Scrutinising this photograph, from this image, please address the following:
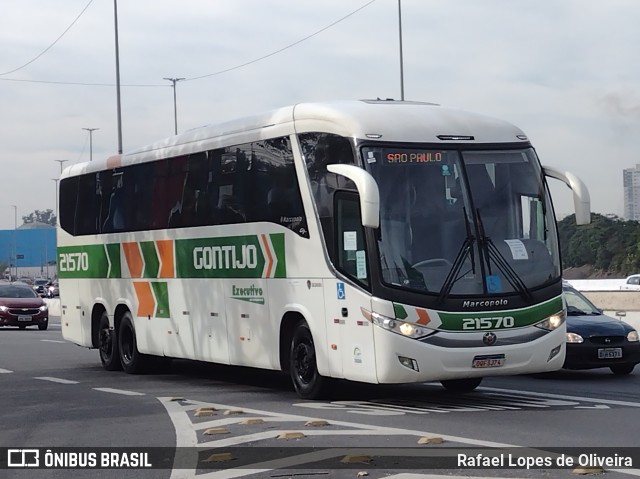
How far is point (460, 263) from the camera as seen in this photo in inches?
552


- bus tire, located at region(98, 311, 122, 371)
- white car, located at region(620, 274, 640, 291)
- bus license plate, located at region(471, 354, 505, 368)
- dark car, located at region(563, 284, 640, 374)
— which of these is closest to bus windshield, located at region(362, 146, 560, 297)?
bus license plate, located at region(471, 354, 505, 368)

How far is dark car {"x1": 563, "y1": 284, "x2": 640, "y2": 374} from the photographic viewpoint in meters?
18.1

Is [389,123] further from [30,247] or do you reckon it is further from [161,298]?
[30,247]

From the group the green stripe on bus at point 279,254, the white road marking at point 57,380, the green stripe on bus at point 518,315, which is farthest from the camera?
the white road marking at point 57,380

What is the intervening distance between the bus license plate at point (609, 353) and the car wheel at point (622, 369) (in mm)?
404

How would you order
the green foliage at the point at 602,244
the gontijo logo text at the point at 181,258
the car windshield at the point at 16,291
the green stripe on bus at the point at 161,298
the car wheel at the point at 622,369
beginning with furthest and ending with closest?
the green foliage at the point at 602,244 < the car windshield at the point at 16,291 < the green stripe on bus at the point at 161,298 < the car wheel at the point at 622,369 < the gontijo logo text at the point at 181,258

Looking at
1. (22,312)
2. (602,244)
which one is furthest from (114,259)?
(602,244)

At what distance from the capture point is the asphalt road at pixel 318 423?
9781 mm

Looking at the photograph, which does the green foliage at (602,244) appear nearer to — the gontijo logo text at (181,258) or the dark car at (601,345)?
the gontijo logo text at (181,258)

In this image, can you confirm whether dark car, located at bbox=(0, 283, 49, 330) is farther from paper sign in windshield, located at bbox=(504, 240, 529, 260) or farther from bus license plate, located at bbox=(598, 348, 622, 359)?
paper sign in windshield, located at bbox=(504, 240, 529, 260)

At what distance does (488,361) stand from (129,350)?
340 inches

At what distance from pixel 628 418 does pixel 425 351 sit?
88.4 inches

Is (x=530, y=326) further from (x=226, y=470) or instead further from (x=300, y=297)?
(x=226, y=470)

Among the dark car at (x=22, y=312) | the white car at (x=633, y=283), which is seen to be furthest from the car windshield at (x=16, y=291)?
the white car at (x=633, y=283)
